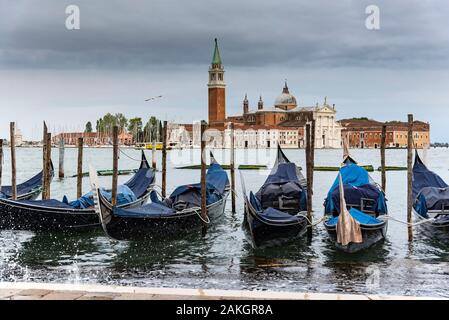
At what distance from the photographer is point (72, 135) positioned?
6919 cm

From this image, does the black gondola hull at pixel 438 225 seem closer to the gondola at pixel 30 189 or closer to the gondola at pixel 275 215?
the gondola at pixel 275 215

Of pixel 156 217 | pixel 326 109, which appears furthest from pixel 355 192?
pixel 326 109

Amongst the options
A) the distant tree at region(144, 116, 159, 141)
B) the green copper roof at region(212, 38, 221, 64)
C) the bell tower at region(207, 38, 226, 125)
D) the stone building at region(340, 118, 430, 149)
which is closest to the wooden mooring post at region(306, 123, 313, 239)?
the distant tree at region(144, 116, 159, 141)

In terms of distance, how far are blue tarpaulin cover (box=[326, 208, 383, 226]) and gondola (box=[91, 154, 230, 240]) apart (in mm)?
1515

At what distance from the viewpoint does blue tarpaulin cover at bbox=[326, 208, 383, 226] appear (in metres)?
6.42

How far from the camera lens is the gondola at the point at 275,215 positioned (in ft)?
20.8

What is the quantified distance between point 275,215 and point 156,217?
4.32 ft

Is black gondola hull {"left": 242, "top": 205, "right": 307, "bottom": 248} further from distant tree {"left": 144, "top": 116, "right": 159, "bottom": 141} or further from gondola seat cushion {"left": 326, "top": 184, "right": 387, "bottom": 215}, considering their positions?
distant tree {"left": 144, "top": 116, "right": 159, "bottom": 141}

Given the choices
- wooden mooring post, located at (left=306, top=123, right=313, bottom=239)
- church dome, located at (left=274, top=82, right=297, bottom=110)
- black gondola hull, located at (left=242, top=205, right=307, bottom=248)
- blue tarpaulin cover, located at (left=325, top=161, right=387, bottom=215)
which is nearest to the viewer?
black gondola hull, located at (left=242, top=205, right=307, bottom=248)

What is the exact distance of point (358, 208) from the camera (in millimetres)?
7051

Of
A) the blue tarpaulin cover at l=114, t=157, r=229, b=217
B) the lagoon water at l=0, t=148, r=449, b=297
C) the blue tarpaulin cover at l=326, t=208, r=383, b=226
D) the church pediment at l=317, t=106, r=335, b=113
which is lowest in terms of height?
the lagoon water at l=0, t=148, r=449, b=297
